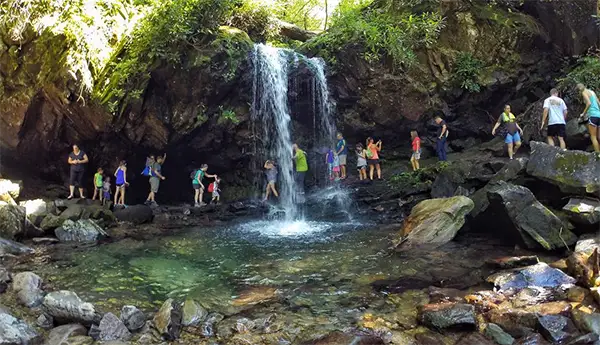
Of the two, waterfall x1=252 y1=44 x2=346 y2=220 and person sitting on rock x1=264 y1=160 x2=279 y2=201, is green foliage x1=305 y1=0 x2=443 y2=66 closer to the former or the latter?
waterfall x1=252 y1=44 x2=346 y2=220

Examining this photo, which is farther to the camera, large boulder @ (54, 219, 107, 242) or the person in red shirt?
the person in red shirt

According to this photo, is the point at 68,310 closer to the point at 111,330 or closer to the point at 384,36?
the point at 111,330

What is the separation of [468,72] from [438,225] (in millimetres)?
9663

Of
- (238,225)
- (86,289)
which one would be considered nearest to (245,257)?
(86,289)

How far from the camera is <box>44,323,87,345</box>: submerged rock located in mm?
5694

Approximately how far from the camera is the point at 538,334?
17.5ft

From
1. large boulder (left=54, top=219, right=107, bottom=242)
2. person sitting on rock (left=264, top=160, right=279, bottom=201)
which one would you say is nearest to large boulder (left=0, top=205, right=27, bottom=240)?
large boulder (left=54, top=219, right=107, bottom=242)

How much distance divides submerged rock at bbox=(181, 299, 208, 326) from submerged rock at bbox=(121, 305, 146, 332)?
24.0 inches

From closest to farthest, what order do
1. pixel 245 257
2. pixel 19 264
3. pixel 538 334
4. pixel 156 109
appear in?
pixel 538 334
pixel 19 264
pixel 245 257
pixel 156 109

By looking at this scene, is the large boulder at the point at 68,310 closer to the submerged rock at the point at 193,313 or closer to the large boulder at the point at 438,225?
the submerged rock at the point at 193,313

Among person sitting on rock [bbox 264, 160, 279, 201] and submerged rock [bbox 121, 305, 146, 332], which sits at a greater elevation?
person sitting on rock [bbox 264, 160, 279, 201]

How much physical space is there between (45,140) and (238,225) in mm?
8738

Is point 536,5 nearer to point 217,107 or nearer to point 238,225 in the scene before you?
point 217,107

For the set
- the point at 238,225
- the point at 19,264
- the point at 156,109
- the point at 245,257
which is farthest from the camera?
the point at 156,109
